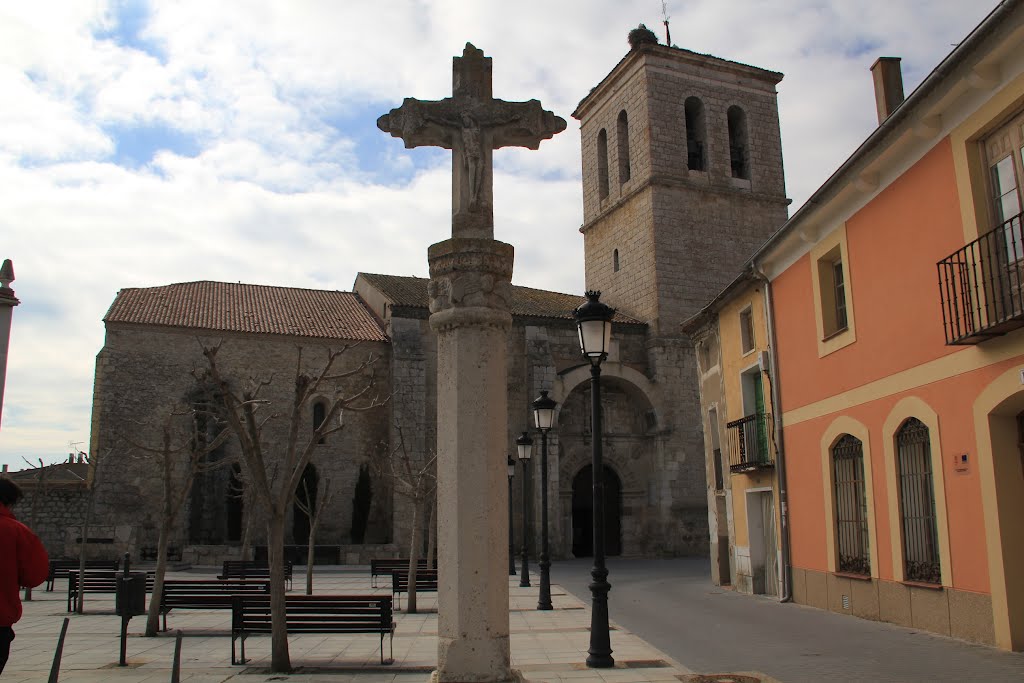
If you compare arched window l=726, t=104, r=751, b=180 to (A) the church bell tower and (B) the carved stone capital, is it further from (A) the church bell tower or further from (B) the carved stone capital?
(B) the carved stone capital

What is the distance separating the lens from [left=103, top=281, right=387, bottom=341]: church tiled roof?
2852cm

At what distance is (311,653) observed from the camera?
989 centimetres

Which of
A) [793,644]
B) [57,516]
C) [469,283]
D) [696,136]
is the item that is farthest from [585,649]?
[696,136]

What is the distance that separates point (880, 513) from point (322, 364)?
2157 centimetres

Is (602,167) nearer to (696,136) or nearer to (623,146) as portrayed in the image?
(623,146)

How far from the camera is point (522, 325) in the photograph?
31.2m

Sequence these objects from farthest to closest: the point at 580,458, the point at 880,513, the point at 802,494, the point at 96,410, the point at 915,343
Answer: the point at 580,458, the point at 96,410, the point at 802,494, the point at 880,513, the point at 915,343

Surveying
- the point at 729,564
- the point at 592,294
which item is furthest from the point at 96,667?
the point at 729,564

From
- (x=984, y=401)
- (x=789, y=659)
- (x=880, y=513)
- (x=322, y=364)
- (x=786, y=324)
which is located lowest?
(x=789, y=659)

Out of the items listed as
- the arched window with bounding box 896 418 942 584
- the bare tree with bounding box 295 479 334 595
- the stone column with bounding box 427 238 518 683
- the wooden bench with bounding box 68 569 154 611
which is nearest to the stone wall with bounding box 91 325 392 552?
the bare tree with bounding box 295 479 334 595

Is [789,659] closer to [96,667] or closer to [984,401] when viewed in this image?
[984,401]

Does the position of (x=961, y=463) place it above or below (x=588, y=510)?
above

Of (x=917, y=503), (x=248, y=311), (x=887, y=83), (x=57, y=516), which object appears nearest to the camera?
(x=917, y=503)

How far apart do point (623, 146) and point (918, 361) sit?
2709 cm
